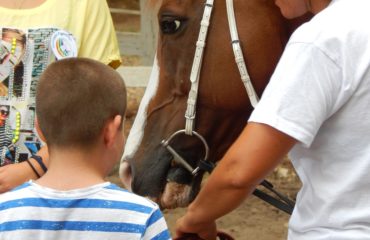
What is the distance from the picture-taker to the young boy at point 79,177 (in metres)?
1.47

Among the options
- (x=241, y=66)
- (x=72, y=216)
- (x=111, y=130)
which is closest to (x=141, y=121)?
(x=241, y=66)

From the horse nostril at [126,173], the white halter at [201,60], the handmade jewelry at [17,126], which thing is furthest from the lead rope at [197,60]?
the handmade jewelry at [17,126]

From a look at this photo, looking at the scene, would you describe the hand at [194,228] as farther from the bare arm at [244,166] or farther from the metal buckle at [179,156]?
the metal buckle at [179,156]

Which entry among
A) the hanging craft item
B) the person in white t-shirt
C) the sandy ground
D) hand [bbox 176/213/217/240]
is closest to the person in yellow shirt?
the hanging craft item

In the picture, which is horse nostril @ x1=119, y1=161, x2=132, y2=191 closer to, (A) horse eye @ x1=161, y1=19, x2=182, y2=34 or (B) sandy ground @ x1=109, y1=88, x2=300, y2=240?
(A) horse eye @ x1=161, y1=19, x2=182, y2=34

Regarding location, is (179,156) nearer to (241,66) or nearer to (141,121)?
(141,121)

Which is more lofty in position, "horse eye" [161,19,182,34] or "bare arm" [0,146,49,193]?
"horse eye" [161,19,182,34]

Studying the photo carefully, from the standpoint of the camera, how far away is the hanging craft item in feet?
6.79

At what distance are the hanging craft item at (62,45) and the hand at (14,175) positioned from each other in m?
0.37

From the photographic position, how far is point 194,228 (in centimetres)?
193

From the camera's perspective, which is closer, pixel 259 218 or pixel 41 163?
pixel 41 163

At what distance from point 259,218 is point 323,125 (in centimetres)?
377

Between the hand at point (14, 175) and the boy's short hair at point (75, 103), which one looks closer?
the boy's short hair at point (75, 103)

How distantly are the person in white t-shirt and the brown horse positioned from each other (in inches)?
34.5
